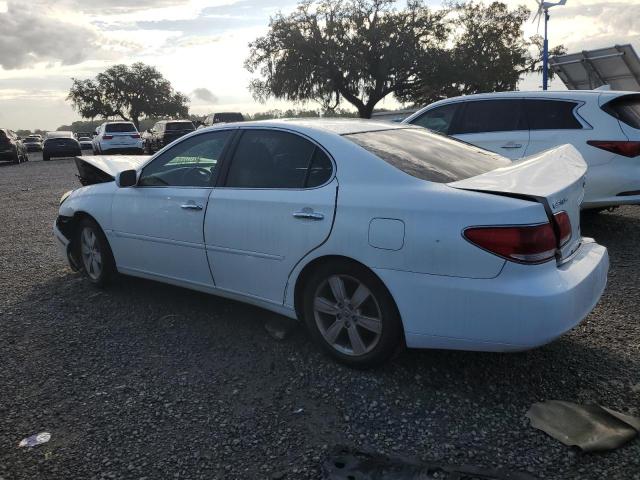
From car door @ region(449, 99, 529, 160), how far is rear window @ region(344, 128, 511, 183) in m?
2.70

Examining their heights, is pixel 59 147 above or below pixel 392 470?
above

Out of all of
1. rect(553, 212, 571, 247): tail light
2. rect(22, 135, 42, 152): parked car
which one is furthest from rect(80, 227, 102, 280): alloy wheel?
rect(22, 135, 42, 152): parked car

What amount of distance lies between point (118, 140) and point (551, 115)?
75.1 ft

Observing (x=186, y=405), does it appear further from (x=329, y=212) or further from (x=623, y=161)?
(x=623, y=161)

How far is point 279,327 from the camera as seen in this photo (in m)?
4.08

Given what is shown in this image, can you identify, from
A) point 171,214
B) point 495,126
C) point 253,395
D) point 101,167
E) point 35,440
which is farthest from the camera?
point 495,126

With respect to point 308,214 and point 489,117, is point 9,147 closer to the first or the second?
point 489,117

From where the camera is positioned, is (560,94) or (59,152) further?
(59,152)

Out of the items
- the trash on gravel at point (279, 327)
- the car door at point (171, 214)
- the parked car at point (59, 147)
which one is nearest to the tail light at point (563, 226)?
the trash on gravel at point (279, 327)

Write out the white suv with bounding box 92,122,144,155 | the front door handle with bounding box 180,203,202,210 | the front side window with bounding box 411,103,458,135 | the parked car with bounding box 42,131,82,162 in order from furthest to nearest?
the parked car with bounding box 42,131,82,162
the white suv with bounding box 92,122,144,155
the front side window with bounding box 411,103,458,135
the front door handle with bounding box 180,203,202,210

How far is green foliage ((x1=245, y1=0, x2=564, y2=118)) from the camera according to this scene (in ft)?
112

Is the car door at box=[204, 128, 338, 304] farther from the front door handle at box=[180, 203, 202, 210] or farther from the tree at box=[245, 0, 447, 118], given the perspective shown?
the tree at box=[245, 0, 447, 118]

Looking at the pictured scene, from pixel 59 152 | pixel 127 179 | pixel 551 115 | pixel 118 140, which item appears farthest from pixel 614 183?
pixel 59 152

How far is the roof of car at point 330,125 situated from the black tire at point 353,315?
3.19 ft
